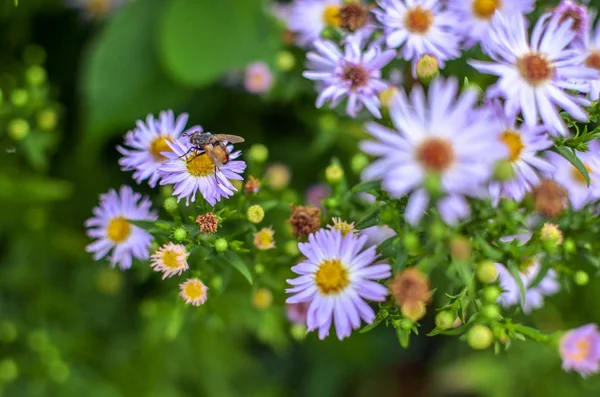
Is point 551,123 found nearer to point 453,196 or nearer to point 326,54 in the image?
point 453,196

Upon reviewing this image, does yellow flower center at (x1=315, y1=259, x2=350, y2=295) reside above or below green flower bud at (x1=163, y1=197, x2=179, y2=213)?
below

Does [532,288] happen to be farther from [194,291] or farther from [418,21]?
[194,291]

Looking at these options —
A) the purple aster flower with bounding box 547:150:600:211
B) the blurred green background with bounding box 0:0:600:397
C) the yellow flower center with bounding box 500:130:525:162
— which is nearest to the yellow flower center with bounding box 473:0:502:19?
the purple aster flower with bounding box 547:150:600:211

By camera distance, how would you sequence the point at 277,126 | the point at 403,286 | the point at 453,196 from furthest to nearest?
the point at 277,126, the point at 403,286, the point at 453,196

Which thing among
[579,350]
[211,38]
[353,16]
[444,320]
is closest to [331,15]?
[353,16]

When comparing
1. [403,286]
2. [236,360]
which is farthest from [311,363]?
[403,286]

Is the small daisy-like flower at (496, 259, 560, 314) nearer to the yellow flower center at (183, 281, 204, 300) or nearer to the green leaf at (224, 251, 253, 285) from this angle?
Answer: the green leaf at (224, 251, 253, 285)
